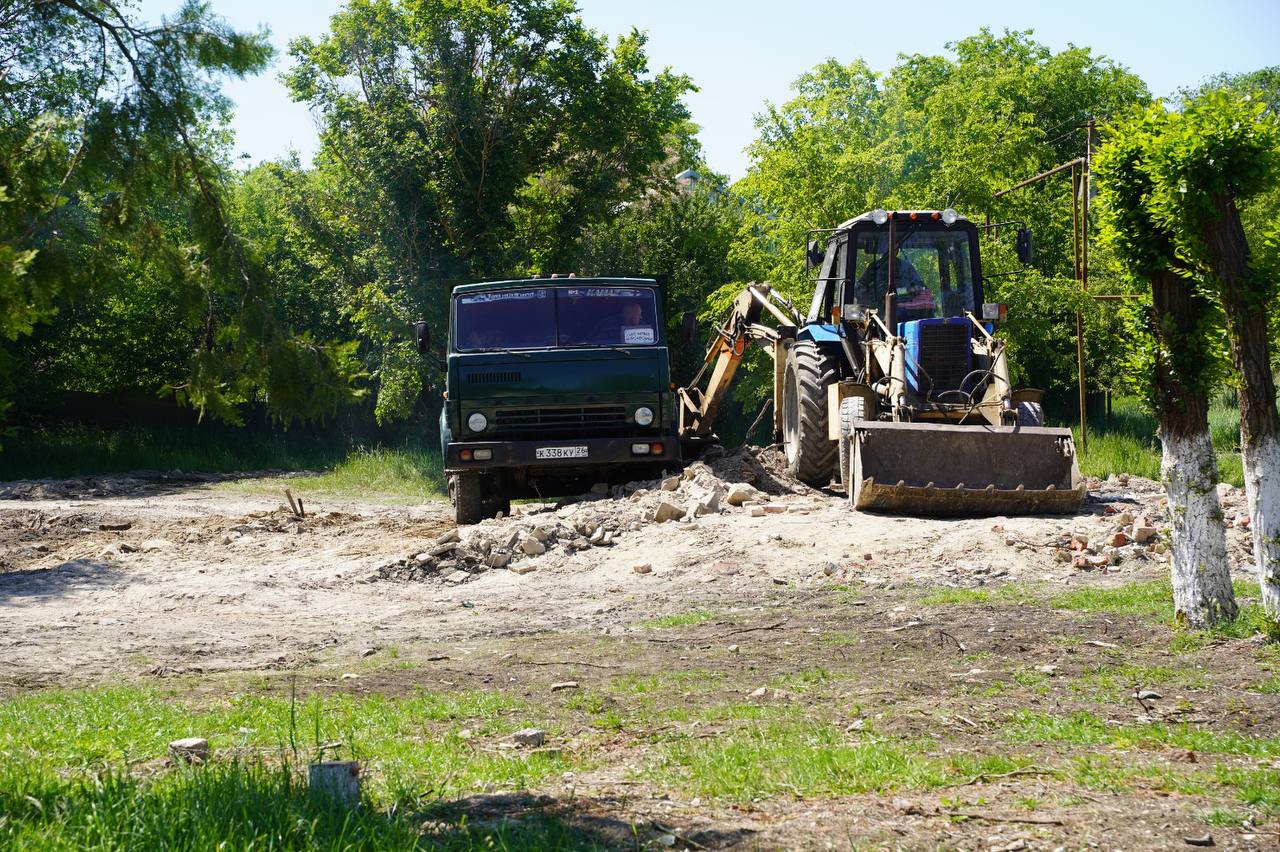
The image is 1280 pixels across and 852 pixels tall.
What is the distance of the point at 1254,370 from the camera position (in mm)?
7531

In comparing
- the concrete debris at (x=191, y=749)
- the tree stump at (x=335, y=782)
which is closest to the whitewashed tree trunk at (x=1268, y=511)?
the tree stump at (x=335, y=782)

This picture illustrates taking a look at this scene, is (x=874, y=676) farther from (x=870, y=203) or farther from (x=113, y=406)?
(x=113, y=406)

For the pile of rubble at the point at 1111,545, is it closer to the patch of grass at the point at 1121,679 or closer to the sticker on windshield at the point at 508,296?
the patch of grass at the point at 1121,679

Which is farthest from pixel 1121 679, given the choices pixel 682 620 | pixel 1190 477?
pixel 682 620

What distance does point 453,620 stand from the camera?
402 inches

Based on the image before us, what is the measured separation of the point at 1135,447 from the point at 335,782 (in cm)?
1997

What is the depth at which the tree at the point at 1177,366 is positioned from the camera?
305 inches

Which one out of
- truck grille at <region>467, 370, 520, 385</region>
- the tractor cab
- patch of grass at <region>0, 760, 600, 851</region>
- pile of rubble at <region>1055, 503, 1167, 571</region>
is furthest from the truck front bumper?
patch of grass at <region>0, 760, 600, 851</region>

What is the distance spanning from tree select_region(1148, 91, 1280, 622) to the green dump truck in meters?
8.09

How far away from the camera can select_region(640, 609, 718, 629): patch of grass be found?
953 cm

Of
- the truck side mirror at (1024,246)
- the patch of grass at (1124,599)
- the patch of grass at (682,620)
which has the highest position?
the truck side mirror at (1024,246)

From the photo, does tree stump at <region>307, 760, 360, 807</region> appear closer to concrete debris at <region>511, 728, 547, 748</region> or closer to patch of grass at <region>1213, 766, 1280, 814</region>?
concrete debris at <region>511, 728, 547, 748</region>

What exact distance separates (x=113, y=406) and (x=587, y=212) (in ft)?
40.5

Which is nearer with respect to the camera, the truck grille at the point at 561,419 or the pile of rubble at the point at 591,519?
the pile of rubble at the point at 591,519
